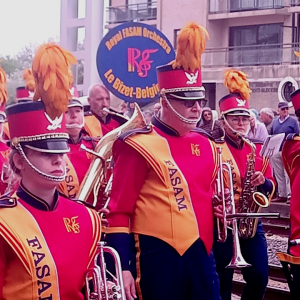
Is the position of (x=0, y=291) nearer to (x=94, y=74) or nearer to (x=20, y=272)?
(x=20, y=272)

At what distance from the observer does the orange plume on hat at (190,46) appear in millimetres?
5598

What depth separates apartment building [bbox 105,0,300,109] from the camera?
1272 inches

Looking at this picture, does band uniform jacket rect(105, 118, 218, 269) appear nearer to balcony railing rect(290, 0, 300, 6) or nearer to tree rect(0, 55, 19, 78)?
tree rect(0, 55, 19, 78)

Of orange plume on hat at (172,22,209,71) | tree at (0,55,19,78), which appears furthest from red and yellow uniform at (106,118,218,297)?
tree at (0,55,19,78)

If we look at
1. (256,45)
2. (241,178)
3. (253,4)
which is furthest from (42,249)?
(253,4)

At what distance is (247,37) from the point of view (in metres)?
35.1

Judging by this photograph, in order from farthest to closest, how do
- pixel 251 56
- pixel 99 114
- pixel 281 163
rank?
1. pixel 251 56
2. pixel 281 163
3. pixel 99 114

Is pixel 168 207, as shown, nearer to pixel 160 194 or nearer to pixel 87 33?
pixel 160 194

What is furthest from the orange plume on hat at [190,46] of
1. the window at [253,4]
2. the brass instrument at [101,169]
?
the window at [253,4]

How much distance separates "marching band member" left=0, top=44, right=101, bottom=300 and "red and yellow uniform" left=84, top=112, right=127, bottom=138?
4.30m

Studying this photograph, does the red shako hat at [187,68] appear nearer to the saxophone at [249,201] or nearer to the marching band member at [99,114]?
the saxophone at [249,201]

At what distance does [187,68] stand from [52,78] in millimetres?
1712

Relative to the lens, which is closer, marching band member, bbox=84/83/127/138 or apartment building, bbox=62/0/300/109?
marching band member, bbox=84/83/127/138

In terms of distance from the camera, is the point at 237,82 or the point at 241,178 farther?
the point at 237,82
